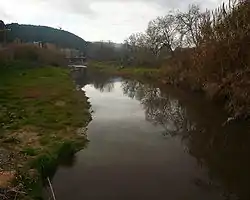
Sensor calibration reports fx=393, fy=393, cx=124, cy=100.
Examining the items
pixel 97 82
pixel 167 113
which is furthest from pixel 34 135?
pixel 97 82

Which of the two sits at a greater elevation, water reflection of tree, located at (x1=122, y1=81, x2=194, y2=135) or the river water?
the river water

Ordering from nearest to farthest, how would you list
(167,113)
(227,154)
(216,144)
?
(227,154), (216,144), (167,113)

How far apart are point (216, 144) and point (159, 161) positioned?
4609 mm

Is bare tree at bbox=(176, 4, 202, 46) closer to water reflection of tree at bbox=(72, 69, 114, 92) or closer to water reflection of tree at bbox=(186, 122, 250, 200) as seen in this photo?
water reflection of tree at bbox=(72, 69, 114, 92)

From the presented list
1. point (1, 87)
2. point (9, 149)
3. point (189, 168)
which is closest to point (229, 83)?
point (189, 168)

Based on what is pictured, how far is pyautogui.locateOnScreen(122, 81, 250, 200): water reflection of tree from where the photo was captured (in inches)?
583

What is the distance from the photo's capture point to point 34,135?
20.2 metres

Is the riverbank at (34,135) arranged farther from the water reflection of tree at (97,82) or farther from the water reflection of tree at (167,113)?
the water reflection of tree at (97,82)

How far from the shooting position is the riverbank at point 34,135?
1304cm

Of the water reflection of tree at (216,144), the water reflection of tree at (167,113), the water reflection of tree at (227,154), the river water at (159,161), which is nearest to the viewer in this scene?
the river water at (159,161)

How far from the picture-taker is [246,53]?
29359 mm

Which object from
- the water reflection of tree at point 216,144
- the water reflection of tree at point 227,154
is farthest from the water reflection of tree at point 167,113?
the water reflection of tree at point 227,154

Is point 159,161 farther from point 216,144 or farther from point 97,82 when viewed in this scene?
point 97,82

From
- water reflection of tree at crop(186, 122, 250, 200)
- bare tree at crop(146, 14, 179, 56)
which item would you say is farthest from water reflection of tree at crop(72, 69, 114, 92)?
water reflection of tree at crop(186, 122, 250, 200)
